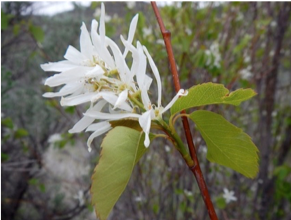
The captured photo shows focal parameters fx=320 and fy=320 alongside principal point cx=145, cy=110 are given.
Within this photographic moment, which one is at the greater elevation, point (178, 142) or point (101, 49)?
point (101, 49)

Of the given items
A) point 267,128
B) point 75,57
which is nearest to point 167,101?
point 267,128

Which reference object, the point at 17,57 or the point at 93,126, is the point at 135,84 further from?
the point at 17,57

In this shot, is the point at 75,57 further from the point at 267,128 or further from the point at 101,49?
the point at 267,128

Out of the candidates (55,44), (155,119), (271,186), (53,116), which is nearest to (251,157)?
(155,119)

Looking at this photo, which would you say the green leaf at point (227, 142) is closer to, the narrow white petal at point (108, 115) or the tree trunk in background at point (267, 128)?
the narrow white petal at point (108, 115)

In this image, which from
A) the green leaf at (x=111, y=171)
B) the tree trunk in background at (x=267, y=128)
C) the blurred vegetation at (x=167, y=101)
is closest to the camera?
the green leaf at (x=111, y=171)

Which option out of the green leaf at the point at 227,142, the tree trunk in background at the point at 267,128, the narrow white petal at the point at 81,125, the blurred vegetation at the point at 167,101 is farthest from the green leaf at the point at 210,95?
the tree trunk in background at the point at 267,128
